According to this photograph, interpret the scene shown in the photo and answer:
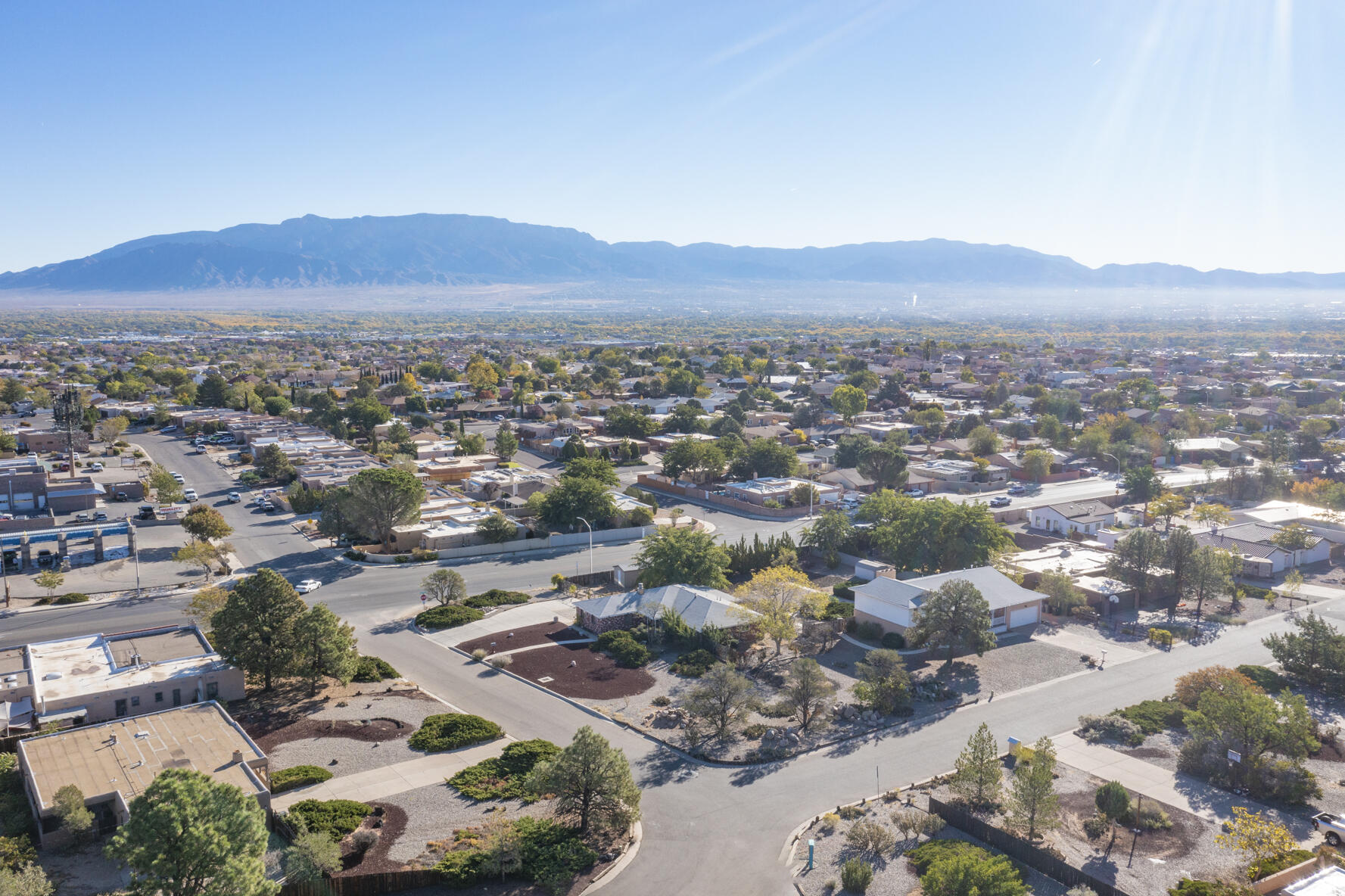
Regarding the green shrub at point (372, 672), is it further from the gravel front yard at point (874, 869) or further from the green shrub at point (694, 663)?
the gravel front yard at point (874, 869)

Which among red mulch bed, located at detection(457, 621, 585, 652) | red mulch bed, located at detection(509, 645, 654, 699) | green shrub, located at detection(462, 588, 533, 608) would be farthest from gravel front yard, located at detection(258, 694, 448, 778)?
green shrub, located at detection(462, 588, 533, 608)

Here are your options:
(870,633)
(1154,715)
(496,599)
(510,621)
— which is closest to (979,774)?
(1154,715)

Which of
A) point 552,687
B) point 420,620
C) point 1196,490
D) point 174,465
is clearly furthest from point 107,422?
point 1196,490

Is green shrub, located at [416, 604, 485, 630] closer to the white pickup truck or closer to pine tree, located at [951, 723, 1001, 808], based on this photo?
pine tree, located at [951, 723, 1001, 808]

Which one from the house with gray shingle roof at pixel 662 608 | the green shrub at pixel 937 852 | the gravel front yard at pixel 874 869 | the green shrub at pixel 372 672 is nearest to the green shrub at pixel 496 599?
the house with gray shingle roof at pixel 662 608

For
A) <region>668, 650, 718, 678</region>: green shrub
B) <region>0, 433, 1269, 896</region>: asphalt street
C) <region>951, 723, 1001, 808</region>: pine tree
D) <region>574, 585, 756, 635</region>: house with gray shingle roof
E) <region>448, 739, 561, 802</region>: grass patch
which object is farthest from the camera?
<region>574, 585, 756, 635</region>: house with gray shingle roof

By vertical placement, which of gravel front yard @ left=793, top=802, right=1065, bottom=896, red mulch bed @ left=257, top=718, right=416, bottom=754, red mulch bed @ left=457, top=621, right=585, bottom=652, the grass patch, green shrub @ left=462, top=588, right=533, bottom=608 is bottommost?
green shrub @ left=462, top=588, right=533, bottom=608
